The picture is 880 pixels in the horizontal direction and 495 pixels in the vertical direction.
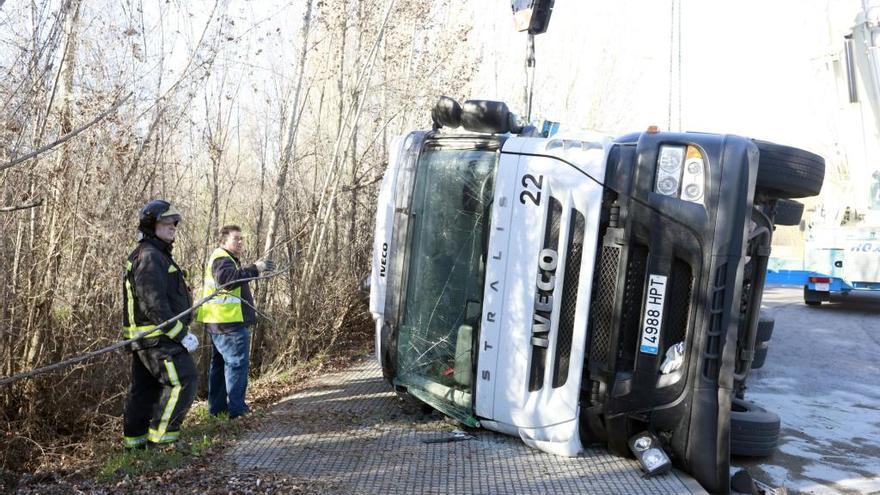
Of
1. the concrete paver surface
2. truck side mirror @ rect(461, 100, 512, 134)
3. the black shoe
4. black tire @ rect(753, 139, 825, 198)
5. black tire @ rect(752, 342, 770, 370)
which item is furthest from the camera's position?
black tire @ rect(752, 342, 770, 370)

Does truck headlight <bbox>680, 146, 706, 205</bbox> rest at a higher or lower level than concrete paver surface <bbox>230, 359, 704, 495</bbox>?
higher

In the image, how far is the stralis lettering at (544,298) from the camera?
4.51 m

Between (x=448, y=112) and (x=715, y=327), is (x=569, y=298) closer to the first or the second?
(x=715, y=327)

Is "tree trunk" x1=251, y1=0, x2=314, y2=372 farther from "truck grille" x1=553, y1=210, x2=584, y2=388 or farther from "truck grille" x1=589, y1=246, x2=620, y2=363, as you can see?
"truck grille" x1=589, y1=246, x2=620, y2=363

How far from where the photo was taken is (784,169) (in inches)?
183

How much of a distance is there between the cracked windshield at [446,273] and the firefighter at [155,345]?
1.48m

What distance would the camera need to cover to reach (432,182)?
17.0ft

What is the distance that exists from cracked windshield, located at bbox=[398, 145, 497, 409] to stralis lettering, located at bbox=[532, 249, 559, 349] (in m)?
0.42

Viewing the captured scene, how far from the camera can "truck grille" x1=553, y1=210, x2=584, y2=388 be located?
447 centimetres

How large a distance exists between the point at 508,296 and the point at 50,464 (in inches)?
132

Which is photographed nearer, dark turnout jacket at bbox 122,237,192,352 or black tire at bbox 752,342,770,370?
dark turnout jacket at bbox 122,237,192,352

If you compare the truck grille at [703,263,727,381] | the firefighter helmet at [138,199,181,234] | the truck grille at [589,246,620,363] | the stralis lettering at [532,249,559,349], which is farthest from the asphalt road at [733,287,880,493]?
the firefighter helmet at [138,199,181,234]

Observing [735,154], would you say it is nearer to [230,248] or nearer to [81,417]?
[230,248]

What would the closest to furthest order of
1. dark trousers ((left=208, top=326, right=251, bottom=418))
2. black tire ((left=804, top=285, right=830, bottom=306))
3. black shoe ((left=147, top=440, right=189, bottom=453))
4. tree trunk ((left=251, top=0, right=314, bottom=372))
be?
1. black shoe ((left=147, top=440, right=189, bottom=453))
2. dark trousers ((left=208, top=326, right=251, bottom=418))
3. tree trunk ((left=251, top=0, right=314, bottom=372))
4. black tire ((left=804, top=285, right=830, bottom=306))
